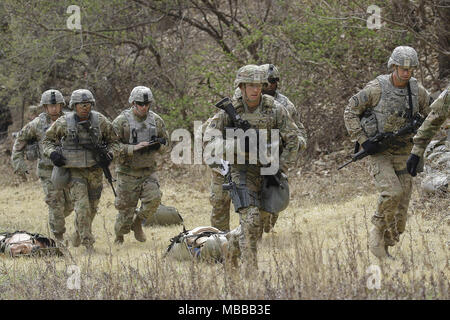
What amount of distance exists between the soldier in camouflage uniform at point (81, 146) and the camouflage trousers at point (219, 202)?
1.28 metres

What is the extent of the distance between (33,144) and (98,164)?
5.45 ft

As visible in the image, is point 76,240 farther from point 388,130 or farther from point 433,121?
point 433,121

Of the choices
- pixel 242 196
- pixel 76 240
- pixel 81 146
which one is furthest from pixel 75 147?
pixel 242 196

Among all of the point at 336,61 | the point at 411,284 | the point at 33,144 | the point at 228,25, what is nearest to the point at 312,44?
the point at 336,61

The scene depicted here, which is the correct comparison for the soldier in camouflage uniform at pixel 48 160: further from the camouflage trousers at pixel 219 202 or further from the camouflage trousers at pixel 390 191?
the camouflage trousers at pixel 390 191

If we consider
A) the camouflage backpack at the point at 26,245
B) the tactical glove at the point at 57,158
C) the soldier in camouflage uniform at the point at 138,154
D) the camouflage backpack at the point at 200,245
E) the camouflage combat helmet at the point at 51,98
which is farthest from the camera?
the camouflage combat helmet at the point at 51,98

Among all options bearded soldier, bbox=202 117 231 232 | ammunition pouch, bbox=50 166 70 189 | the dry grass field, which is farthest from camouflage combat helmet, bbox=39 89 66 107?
bearded soldier, bbox=202 117 231 232

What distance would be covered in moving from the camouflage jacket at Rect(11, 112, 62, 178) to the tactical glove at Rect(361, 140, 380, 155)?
462 centimetres

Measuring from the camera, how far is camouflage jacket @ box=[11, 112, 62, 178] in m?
9.81

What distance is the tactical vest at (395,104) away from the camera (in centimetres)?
703

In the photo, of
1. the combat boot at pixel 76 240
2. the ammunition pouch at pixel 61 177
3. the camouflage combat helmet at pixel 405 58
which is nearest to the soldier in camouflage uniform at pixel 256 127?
the camouflage combat helmet at pixel 405 58

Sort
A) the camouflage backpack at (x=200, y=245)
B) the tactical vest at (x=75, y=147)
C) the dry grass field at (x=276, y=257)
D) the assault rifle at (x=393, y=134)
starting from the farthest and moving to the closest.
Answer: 1. the tactical vest at (x=75, y=147)
2. the camouflage backpack at (x=200, y=245)
3. the assault rifle at (x=393, y=134)
4. the dry grass field at (x=276, y=257)

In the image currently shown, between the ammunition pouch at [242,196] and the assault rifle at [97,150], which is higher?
the assault rifle at [97,150]

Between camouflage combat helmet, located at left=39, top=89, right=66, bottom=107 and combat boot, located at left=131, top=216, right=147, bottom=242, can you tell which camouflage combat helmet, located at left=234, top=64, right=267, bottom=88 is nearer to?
combat boot, located at left=131, top=216, right=147, bottom=242
